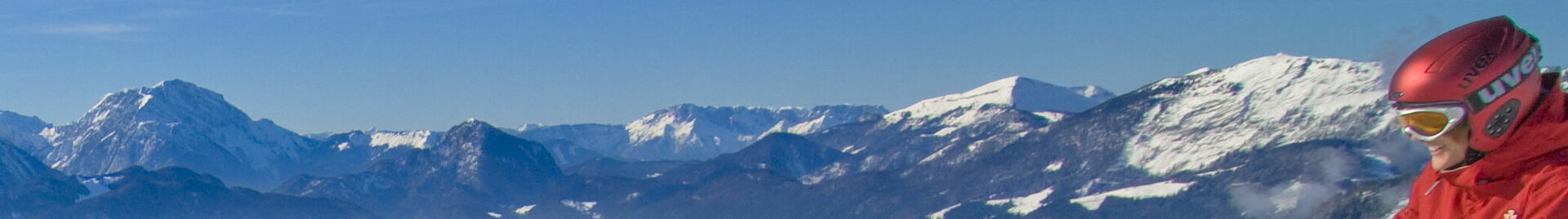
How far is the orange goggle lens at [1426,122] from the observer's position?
1336cm

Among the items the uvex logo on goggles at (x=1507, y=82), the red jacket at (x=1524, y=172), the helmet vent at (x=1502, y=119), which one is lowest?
the red jacket at (x=1524, y=172)

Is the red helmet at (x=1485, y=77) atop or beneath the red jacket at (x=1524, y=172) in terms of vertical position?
atop

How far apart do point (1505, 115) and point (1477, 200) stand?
A: 0.80 m

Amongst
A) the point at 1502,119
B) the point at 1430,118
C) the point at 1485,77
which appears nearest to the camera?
the point at 1485,77

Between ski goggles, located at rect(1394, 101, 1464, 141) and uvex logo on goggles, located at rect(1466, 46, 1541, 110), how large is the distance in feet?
0.63

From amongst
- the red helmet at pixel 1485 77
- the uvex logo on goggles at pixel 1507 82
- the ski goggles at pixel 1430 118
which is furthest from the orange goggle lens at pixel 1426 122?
the uvex logo on goggles at pixel 1507 82

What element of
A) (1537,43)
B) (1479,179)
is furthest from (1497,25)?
(1479,179)

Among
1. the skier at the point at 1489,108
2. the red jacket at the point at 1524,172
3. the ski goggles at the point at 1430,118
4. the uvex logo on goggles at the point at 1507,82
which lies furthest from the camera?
the ski goggles at the point at 1430,118

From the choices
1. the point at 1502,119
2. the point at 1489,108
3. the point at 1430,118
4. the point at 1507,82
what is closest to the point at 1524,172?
the point at 1502,119

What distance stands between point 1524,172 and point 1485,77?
0.80 meters

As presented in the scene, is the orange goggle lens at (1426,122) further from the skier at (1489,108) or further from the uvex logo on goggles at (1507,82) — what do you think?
the uvex logo on goggles at (1507,82)

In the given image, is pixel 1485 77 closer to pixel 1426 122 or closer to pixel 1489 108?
pixel 1489 108

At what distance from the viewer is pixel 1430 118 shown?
1344 cm

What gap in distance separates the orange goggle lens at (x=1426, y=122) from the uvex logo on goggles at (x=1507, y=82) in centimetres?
33
